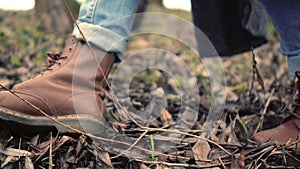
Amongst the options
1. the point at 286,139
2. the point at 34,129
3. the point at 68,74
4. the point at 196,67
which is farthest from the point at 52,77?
the point at 196,67

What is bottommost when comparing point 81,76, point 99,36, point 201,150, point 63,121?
point 201,150

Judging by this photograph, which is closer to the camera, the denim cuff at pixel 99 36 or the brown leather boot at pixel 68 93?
the brown leather boot at pixel 68 93

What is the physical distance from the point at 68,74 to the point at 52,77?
5 centimetres

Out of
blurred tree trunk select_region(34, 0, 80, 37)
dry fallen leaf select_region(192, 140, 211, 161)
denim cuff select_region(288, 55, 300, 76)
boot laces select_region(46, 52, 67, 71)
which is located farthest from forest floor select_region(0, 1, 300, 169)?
blurred tree trunk select_region(34, 0, 80, 37)

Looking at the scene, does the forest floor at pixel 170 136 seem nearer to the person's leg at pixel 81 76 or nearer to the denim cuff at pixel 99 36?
the person's leg at pixel 81 76

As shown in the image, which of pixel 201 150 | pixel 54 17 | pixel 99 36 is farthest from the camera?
pixel 54 17

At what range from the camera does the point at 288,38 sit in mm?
1250

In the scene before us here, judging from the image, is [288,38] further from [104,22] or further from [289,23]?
[104,22]

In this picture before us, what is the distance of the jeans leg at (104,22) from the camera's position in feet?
4.19

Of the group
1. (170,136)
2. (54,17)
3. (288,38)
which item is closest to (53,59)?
(170,136)

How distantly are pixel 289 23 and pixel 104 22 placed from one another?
22.0 inches

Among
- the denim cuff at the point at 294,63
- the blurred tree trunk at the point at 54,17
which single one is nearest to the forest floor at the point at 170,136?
the denim cuff at the point at 294,63

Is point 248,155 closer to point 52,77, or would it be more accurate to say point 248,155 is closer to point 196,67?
point 52,77

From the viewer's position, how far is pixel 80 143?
1.16m
